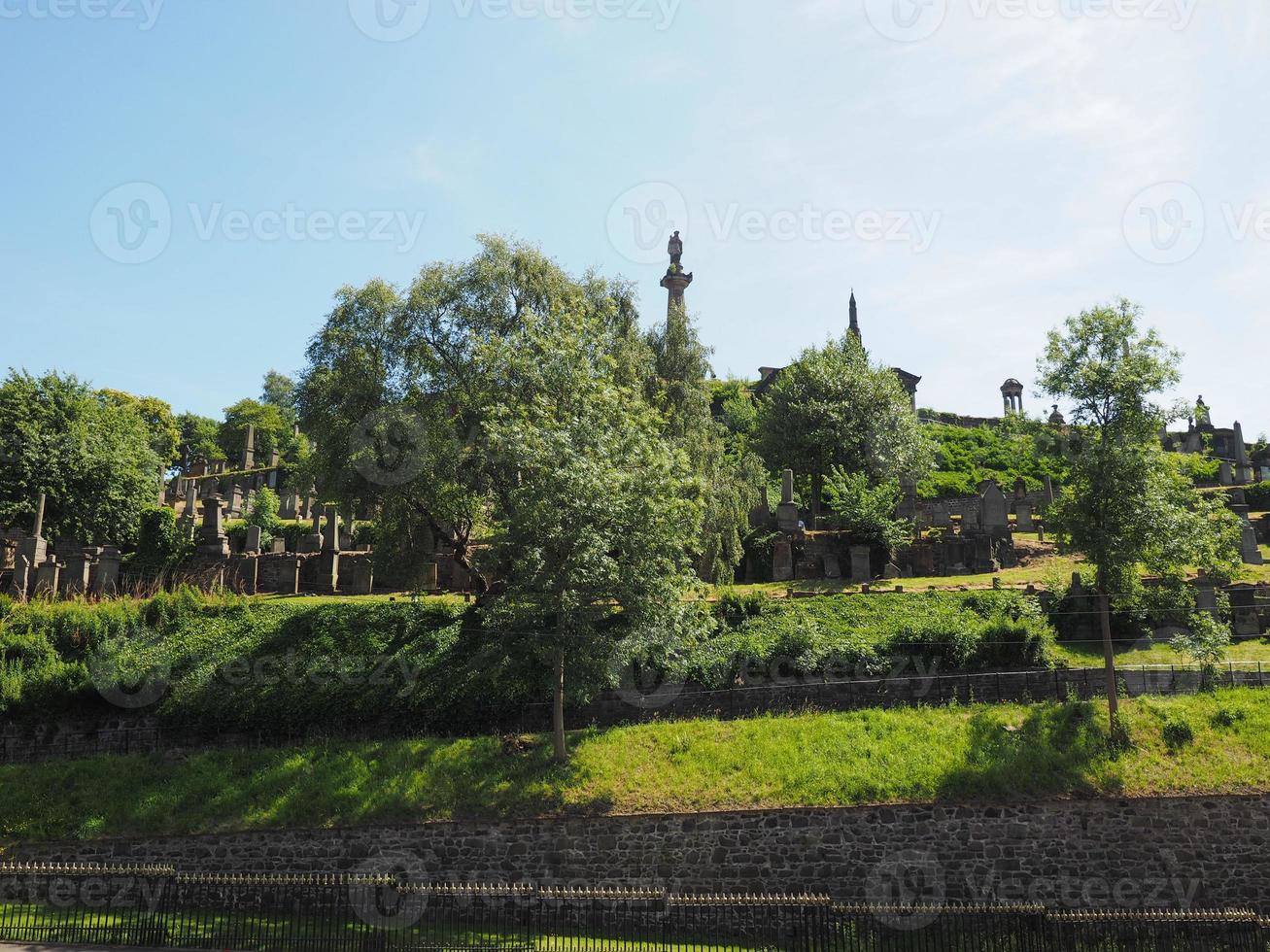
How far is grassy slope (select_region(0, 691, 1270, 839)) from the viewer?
1806 centimetres

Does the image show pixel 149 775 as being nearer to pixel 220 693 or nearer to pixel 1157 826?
pixel 220 693

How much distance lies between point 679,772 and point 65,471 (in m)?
31.7

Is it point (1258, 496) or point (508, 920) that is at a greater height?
point (1258, 496)

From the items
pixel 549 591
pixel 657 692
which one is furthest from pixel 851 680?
pixel 549 591

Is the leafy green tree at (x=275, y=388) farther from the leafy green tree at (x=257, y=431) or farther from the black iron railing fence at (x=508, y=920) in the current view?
the black iron railing fence at (x=508, y=920)

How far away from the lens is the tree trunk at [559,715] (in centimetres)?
1992

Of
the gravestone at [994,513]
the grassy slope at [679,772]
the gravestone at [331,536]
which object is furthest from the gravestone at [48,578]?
the gravestone at [994,513]

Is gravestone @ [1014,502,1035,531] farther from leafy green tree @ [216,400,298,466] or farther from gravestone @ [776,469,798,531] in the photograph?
leafy green tree @ [216,400,298,466]

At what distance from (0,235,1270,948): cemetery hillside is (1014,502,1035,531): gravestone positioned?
7885mm

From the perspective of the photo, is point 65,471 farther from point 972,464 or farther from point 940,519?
point 972,464

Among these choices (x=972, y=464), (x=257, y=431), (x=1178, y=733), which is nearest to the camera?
(x=1178, y=733)

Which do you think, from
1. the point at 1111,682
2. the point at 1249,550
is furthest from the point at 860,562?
the point at 1249,550

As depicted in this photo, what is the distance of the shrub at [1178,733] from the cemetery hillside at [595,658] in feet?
0.23

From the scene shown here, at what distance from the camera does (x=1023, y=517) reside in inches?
1513
